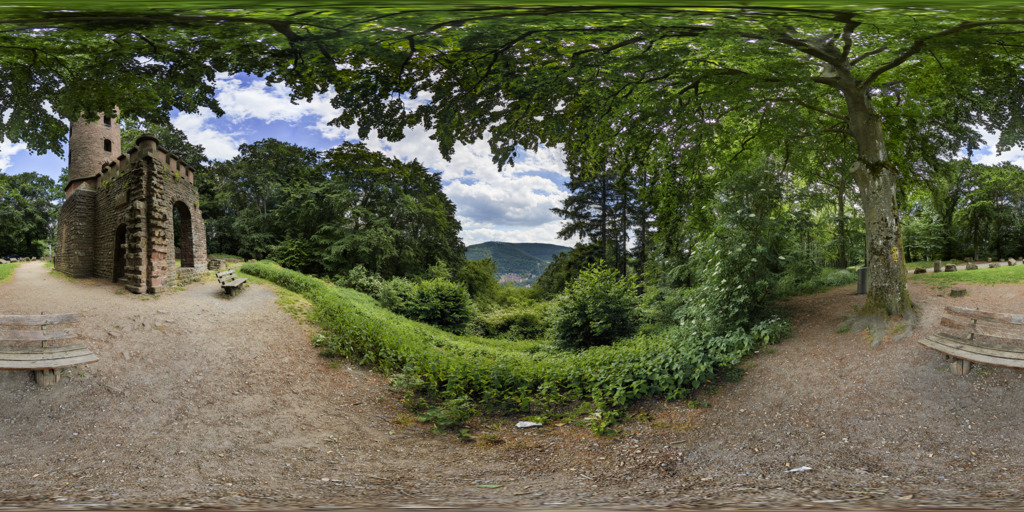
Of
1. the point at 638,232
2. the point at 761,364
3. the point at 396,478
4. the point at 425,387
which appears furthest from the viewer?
the point at 638,232

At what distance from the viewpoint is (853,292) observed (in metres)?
4.60

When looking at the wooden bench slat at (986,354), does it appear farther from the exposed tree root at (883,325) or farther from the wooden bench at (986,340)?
the exposed tree root at (883,325)

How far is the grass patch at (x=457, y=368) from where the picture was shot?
246 centimetres

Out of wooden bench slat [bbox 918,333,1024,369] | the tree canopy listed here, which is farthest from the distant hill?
wooden bench slat [bbox 918,333,1024,369]

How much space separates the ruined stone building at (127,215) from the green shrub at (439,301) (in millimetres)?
1554

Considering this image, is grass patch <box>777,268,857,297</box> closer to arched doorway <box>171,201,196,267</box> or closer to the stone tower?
arched doorway <box>171,201,196,267</box>

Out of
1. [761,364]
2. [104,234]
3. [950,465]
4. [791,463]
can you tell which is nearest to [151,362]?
[104,234]

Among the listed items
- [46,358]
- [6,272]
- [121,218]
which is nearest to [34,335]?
[46,358]

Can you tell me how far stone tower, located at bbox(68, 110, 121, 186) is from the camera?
1.85 metres

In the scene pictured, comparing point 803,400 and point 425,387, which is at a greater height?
point 425,387

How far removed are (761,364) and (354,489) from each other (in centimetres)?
Answer: 453

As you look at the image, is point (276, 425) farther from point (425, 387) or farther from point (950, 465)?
A: point (950, 465)

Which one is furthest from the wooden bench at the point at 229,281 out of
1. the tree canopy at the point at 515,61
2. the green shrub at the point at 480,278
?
the green shrub at the point at 480,278

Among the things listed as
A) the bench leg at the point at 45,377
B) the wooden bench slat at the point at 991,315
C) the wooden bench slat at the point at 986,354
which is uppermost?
the wooden bench slat at the point at 991,315
